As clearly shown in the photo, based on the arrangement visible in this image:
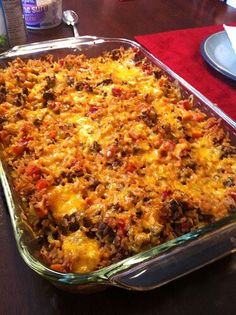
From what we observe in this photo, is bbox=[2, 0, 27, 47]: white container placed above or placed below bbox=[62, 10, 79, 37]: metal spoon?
above

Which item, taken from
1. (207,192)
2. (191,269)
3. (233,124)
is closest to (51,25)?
(233,124)

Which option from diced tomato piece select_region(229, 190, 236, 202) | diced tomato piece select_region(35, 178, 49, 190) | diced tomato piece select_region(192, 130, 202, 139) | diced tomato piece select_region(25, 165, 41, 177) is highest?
diced tomato piece select_region(25, 165, 41, 177)

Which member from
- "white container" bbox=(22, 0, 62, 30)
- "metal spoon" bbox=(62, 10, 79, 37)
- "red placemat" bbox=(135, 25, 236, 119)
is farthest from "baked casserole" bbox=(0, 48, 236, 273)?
"metal spoon" bbox=(62, 10, 79, 37)

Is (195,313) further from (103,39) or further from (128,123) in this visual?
(103,39)

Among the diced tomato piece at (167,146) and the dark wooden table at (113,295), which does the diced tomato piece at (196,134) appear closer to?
the diced tomato piece at (167,146)

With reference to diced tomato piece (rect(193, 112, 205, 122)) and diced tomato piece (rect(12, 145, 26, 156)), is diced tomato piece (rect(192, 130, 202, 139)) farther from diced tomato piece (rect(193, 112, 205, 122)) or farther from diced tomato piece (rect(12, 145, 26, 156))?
diced tomato piece (rect(12, 145, 26, 156))

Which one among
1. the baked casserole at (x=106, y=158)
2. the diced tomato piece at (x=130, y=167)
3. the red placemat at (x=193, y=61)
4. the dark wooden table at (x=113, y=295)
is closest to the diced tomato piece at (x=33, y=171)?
the baked casserole at (x=106, y=158)
